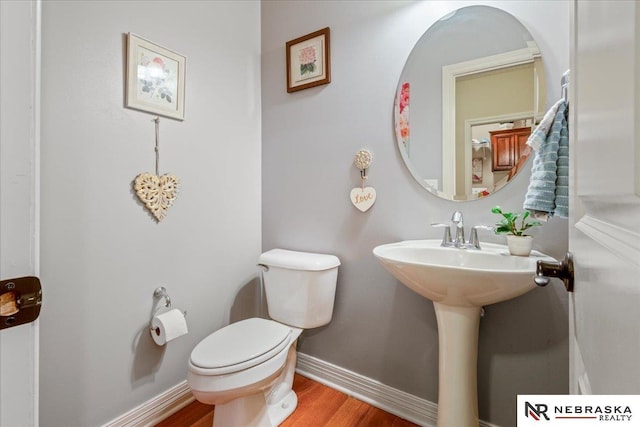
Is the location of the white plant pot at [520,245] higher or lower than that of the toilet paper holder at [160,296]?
higher

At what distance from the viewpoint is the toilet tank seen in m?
1.50

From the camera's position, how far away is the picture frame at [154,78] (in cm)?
126

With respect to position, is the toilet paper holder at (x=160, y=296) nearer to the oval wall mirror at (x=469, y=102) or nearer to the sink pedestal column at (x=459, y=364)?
the sink pedestal column at (x=459, y=364)

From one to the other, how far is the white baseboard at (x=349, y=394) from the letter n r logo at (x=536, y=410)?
1192 millimetres

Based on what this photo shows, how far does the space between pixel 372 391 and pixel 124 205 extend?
156 cm

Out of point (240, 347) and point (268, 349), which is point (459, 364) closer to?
point (268, 349)

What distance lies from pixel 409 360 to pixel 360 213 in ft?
2.60

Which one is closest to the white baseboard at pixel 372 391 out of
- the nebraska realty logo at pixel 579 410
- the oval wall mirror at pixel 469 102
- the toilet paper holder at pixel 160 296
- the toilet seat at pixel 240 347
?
the toilet seat at pixel 240 347

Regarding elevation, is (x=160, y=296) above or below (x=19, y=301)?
below

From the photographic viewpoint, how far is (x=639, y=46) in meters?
0.23

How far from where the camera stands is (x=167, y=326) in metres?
1.27

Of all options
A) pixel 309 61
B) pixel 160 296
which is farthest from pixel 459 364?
pixel 309 61

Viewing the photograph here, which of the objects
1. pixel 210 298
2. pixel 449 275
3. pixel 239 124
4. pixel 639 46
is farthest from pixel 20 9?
pixel 210 298

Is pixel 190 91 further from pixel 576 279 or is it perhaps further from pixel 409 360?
pixel 409 360
